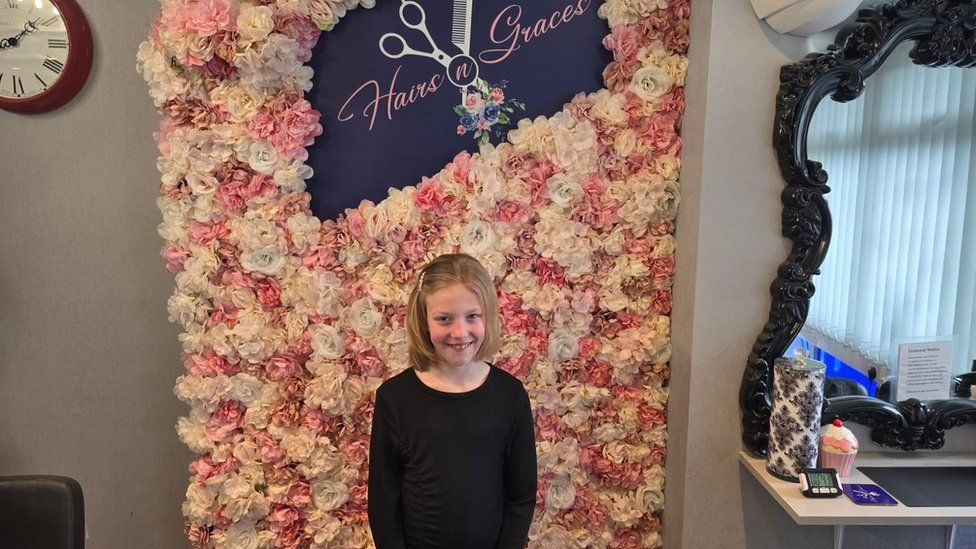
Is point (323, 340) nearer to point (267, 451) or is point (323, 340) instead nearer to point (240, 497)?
point (267, 451)

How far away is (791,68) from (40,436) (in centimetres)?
270

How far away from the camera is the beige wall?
67.7 inches

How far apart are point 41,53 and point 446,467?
1.83 meters

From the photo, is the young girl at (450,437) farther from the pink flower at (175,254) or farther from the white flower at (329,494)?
the pink flower at (175,254)

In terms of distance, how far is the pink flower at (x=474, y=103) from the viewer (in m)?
1.89

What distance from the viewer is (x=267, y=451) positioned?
1.89 metres

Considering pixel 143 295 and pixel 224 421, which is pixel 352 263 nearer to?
pixel 224 421

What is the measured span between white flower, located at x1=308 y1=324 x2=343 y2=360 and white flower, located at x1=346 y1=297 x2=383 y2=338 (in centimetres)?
7

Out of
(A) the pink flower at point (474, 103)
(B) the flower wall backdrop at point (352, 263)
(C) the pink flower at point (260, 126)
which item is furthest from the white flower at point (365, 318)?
(A) the pink flower at point (474, 103)

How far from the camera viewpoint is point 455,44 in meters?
1.87

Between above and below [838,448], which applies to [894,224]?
above

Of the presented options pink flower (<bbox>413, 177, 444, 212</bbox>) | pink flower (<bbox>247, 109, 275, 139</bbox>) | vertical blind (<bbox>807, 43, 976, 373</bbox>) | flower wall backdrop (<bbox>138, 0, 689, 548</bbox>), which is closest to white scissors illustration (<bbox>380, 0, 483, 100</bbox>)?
flower wall backdrop (<bbox>138, 0, 689, 548</bbox>)

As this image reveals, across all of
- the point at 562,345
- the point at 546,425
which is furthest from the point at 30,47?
the point at 546,425

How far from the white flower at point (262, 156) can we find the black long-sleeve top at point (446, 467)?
765 mm
